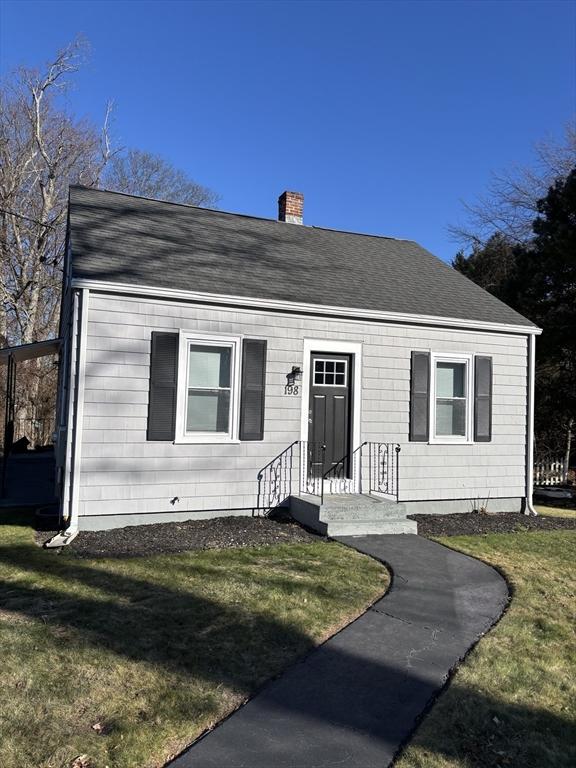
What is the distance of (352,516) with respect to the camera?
8164 millimetres

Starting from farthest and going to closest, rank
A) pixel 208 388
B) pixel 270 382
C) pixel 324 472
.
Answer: pixel 324 472, pixel 270 382, pixel 208 388

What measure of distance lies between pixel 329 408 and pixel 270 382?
115 cm

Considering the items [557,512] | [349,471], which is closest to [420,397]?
[349,471]

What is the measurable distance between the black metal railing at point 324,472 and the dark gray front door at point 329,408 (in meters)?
0.05

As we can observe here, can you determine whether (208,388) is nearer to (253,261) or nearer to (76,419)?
(76,419)

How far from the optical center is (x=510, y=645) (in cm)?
435

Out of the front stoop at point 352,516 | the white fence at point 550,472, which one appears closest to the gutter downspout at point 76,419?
the front stoop at point 352,516

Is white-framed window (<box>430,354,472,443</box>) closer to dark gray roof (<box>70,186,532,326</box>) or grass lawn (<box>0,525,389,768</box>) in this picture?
dark gray roof (<box>70,186,532,326</box>)

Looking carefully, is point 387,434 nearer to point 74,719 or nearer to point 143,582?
point 143,582

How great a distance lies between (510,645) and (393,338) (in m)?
6.02

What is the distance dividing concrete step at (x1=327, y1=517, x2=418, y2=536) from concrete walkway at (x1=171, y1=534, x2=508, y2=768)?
201cm

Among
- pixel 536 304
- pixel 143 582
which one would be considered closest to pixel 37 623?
pixel 143 582

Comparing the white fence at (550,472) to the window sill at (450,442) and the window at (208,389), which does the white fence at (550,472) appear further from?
the window at (208,389)

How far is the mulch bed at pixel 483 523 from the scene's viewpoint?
8738 mm
